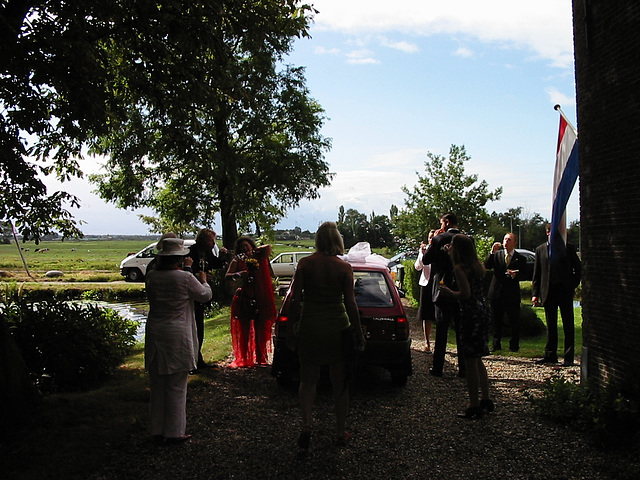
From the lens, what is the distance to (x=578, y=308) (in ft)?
63.2

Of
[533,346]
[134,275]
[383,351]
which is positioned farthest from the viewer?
[134,275]

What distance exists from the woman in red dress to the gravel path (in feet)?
4.47

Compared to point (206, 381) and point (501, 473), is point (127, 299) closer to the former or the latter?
point (206, 381)

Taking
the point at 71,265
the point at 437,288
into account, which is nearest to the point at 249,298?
the point at 437,288

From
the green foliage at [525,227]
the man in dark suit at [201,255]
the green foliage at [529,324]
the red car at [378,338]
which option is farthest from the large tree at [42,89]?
the green foliage at [525,227]

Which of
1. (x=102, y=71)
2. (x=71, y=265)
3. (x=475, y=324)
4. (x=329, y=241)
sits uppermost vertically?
(x=102, y=71)

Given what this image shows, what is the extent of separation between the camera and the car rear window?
7025 millimetres

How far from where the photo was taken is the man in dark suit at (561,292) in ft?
27.2

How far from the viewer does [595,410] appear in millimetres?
5035

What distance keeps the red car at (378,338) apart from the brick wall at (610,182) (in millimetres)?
2081

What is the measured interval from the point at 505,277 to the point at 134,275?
26.2 meters

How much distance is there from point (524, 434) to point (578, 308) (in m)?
15.9

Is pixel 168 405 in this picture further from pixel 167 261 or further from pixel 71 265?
pixel 71 265

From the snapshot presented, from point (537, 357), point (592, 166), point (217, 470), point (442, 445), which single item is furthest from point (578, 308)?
Result: point (217, 470)
